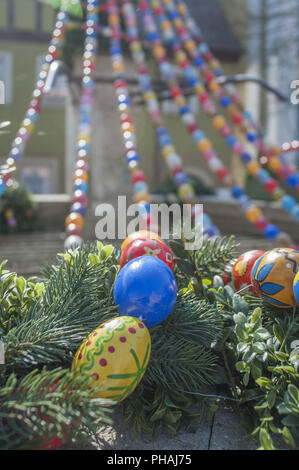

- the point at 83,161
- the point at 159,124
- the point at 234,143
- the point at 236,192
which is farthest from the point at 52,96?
the point at 83,161

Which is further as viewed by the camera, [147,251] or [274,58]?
[274,58]

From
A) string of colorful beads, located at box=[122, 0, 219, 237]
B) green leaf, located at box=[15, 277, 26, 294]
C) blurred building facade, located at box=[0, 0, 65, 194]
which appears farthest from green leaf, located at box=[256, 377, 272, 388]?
blurred building facade, located at box=[0, 0, 65, 194]

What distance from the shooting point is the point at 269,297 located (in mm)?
897

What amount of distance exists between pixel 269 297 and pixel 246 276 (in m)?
0.12

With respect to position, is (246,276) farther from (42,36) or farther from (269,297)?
(42,36)

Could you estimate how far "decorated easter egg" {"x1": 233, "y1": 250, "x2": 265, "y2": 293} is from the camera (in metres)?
1.00

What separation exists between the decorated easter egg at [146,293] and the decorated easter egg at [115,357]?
6 cm

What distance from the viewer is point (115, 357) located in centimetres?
76

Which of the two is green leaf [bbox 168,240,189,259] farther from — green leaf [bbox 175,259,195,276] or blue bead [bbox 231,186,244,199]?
blue bead [bbox 231,186,244,199]

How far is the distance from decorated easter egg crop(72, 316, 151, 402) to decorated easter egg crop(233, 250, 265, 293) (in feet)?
1.01

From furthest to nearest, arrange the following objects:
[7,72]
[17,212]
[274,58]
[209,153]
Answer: [274,58] < [7,72] < [17,212] < [209,153]

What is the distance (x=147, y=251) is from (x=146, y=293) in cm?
17

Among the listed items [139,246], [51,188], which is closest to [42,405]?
[139,246]

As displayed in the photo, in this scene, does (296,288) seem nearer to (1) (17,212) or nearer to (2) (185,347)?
(2) (185,347)
